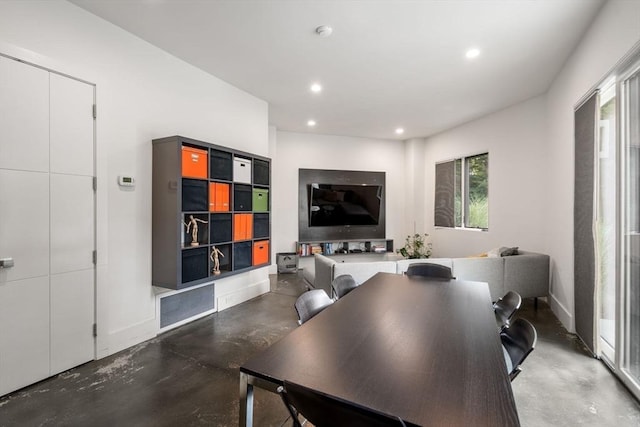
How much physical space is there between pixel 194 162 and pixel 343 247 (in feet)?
14.3

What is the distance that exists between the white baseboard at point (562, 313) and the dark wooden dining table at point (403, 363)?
2220 mm

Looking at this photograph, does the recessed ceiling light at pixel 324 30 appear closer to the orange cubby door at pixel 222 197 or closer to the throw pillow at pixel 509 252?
the orange cubby door at pixel 222 197

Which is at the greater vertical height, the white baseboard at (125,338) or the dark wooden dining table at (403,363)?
the dark wooden dining table at (403,363)

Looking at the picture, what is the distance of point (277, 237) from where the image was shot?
6379 mm

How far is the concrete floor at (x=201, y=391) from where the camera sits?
6.43 feet

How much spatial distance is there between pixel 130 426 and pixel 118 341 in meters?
1.22

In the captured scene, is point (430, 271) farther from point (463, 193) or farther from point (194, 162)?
point (463, 193)

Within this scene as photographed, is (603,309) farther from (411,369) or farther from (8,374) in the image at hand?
(8,374)

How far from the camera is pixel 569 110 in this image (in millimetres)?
3408

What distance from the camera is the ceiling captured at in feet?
8.34

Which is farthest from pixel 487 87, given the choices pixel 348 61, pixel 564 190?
pixel 348 61

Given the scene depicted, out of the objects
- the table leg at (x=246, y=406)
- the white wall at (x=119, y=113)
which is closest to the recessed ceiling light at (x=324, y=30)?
the white wall at (x=119, y=113)

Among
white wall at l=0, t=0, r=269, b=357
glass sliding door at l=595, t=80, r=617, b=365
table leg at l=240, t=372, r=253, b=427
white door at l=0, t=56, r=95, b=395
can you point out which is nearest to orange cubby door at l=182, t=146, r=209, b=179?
white wall at l=0, t=0, r=269, b=357

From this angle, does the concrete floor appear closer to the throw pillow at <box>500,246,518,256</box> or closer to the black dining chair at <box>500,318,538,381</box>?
the black dining chair at <box>500,318,538,381</box>
